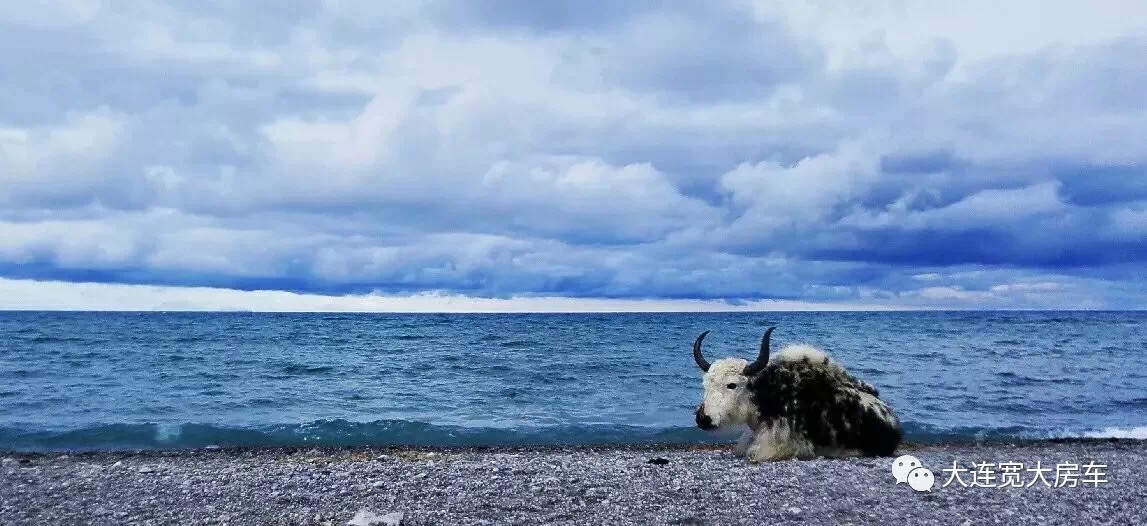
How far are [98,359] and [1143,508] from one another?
3210 cm

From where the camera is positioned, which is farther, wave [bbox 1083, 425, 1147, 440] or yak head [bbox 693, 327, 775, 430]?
wave [bbox 1083, 425, 1147, 440]

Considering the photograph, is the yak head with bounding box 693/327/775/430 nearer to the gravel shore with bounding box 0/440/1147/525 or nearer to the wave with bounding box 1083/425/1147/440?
the gravel shore with bounding box 0/440/1147/525

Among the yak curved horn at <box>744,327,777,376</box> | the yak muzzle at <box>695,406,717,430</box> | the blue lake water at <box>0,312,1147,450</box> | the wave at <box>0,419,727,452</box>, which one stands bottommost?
the wave at <box>0,419,727,452</box>

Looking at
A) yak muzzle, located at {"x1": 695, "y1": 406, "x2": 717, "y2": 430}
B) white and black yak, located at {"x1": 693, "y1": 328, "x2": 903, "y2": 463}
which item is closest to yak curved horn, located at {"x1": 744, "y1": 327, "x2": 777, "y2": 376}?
white and black yak, located at {"x1": 693, "y1": 328, "x2": 903, "y2": 463}

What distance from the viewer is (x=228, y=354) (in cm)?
3238

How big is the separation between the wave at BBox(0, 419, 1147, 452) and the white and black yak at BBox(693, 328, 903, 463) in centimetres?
377

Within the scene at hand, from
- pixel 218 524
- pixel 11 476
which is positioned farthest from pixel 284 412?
pixel 218 524

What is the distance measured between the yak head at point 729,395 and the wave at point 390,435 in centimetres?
370

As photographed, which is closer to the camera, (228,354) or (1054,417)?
(1054,417)

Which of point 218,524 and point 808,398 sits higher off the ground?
point 808,398

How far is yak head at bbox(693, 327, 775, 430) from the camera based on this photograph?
1012cm

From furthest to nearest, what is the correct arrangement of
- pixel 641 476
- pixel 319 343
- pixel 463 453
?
pixel 319 343 → pixel 463 453 → pixel 641 476

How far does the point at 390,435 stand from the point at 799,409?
24.8 feet

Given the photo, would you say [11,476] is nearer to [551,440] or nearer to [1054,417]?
[551,440]
